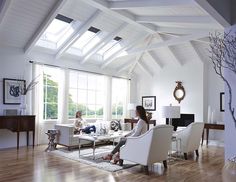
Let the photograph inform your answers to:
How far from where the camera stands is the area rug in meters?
4.36

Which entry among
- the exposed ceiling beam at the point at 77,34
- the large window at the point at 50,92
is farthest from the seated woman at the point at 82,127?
the exposed ceiling beam at the point at 77,34

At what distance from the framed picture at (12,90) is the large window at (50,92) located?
30.4 inches

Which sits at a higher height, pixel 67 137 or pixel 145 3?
pixel 145 3

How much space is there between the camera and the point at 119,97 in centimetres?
934

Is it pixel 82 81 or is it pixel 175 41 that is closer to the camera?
pixel 175 41

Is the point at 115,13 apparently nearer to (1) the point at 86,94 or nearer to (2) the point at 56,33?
(2) the point at 56,33

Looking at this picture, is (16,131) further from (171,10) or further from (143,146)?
(171,10)

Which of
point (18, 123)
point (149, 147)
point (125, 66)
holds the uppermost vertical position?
point (125, 66)

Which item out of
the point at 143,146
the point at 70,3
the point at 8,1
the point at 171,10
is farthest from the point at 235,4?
the point at 8,1

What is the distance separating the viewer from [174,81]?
28.8 ft

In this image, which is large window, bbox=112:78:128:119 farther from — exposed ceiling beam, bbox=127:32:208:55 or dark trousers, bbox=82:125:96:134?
dark trousers, bbox=82:125:96:134

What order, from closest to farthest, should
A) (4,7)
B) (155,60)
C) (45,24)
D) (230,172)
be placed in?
(230,172) < (4,7) < (45,24) < (155,60)

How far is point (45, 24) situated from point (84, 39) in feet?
6.31

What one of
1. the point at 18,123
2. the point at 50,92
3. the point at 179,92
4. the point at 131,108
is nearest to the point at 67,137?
the point at 18,123
